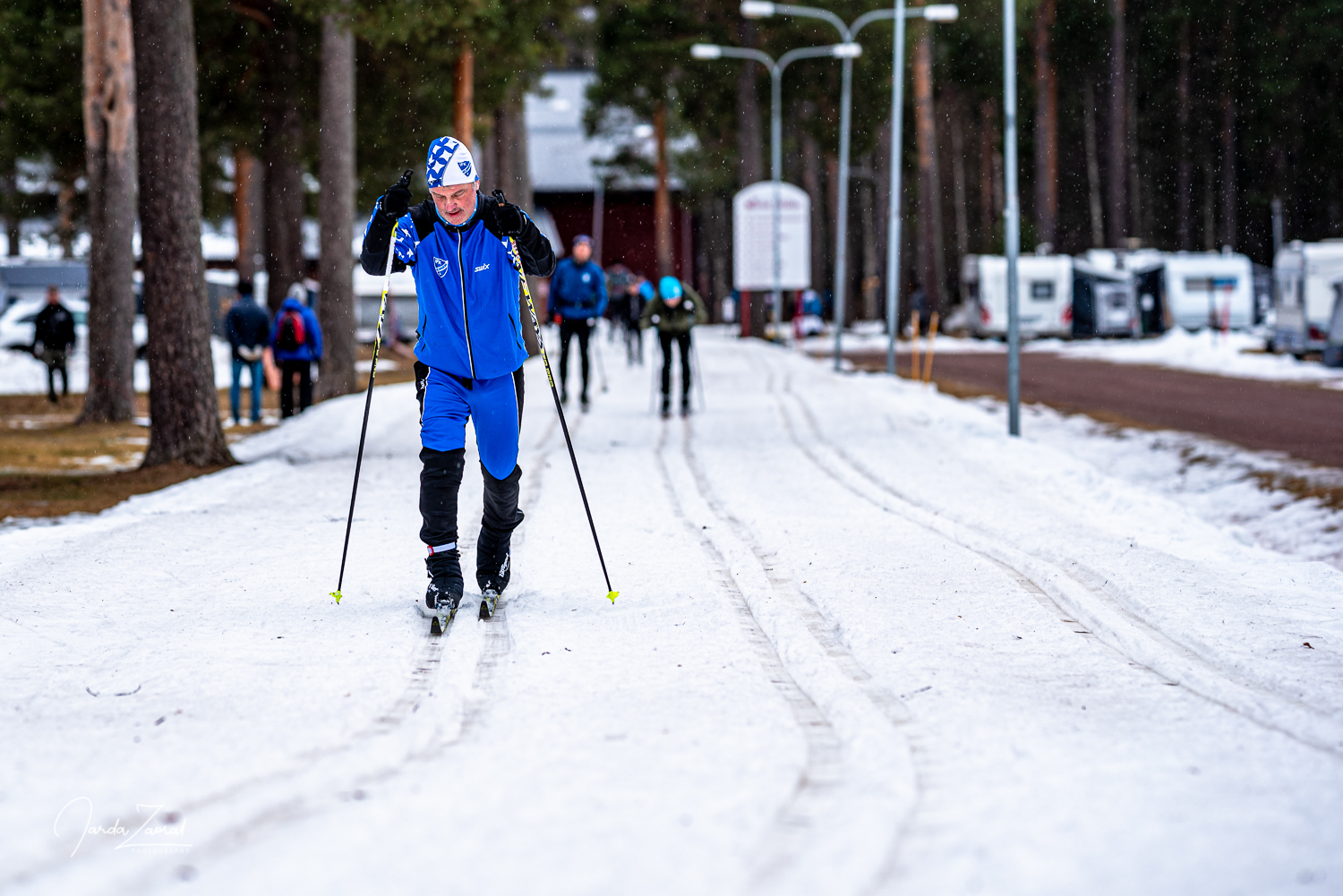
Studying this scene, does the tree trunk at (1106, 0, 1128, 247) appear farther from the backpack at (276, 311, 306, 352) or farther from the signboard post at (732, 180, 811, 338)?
the backpack at (276, 311, 306, 352)

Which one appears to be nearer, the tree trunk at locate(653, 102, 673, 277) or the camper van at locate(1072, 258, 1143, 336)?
the camper van at locate(1072, 258, 1143, 336)

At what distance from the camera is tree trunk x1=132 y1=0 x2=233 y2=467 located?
13.3 metres

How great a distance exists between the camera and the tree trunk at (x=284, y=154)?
2520cm

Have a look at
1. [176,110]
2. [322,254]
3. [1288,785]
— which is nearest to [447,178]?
[1288,785]

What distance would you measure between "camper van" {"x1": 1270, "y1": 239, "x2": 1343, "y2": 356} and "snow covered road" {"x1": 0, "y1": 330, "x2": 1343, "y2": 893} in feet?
73.0

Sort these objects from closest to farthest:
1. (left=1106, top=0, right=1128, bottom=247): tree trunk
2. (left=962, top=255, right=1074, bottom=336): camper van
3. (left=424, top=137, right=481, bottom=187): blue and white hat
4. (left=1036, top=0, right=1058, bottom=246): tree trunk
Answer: (left=424, top=137, right=481, bottom=187): blue and white hat
(left=962, top=255, right=1074, bottom=336): camper van
(left=1106, top=0, right=1128, bottom=247): tree trunk
(left=1036, top=0, right=1058, bottom=246): tree trunk

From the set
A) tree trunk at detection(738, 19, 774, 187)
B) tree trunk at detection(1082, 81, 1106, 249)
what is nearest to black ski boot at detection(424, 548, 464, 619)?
tree trunk at detection(738, 19, 774, 187)

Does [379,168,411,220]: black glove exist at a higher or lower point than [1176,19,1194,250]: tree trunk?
lower

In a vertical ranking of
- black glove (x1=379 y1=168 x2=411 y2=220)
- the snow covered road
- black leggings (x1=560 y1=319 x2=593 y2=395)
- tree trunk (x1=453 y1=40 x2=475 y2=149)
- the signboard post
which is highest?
tree trunk (x1=453 y1=40 x2=475 y2=149)

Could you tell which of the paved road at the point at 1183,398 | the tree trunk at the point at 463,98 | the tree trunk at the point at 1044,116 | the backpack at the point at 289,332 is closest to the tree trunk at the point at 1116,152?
the tree trunk at the point at 1044,116

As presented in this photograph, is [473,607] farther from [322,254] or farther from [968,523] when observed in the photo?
[322,254]

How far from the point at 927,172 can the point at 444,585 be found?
44.4 metres

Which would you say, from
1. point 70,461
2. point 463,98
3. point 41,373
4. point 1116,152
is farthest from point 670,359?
point 1116,152

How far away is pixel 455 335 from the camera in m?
6.39
